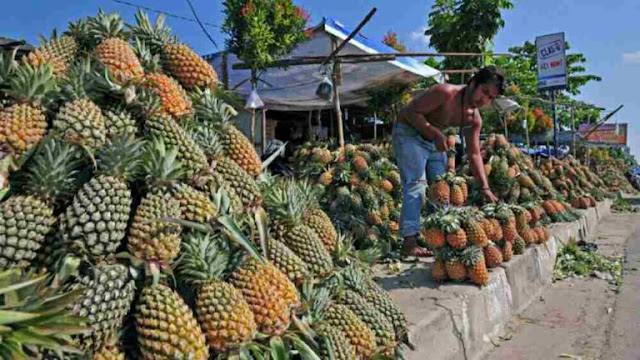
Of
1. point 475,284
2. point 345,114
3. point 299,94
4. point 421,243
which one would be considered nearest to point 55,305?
point 475,284

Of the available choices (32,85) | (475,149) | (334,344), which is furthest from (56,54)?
(475,149)

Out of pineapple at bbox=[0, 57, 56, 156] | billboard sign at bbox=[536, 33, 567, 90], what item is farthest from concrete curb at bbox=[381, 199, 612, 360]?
billboard sign at bbox=[536, 33, 567, 90]

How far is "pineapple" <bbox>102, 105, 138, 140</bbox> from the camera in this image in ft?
5.36

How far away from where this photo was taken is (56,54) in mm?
1882

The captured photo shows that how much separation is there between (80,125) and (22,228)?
0.39 meters

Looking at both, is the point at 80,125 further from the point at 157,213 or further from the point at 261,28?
the point at 261,28

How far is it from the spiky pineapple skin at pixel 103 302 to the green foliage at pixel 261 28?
6.29 meters

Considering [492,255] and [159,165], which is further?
[492,255]

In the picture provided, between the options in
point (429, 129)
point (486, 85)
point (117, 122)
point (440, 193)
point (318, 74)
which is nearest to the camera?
point (117, 122)

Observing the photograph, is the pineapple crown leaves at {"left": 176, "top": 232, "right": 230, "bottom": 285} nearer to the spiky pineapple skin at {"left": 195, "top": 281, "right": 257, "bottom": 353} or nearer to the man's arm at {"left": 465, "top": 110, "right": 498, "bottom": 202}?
the spiky pineapple skin at {"left": 195, "top": 281, "right": 257, "bottom": 353}

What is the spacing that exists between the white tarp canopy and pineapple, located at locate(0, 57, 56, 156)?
719 centimetres

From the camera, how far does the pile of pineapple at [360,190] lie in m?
5.12

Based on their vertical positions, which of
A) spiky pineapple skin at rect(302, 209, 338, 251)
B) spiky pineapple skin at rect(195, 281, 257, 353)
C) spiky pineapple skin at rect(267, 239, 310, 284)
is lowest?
spiky pineapple skin at rect(195, 281, 257, 353)

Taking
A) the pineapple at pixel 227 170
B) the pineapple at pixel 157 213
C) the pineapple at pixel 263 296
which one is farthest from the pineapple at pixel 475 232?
the pineapple at pixel 157 213
